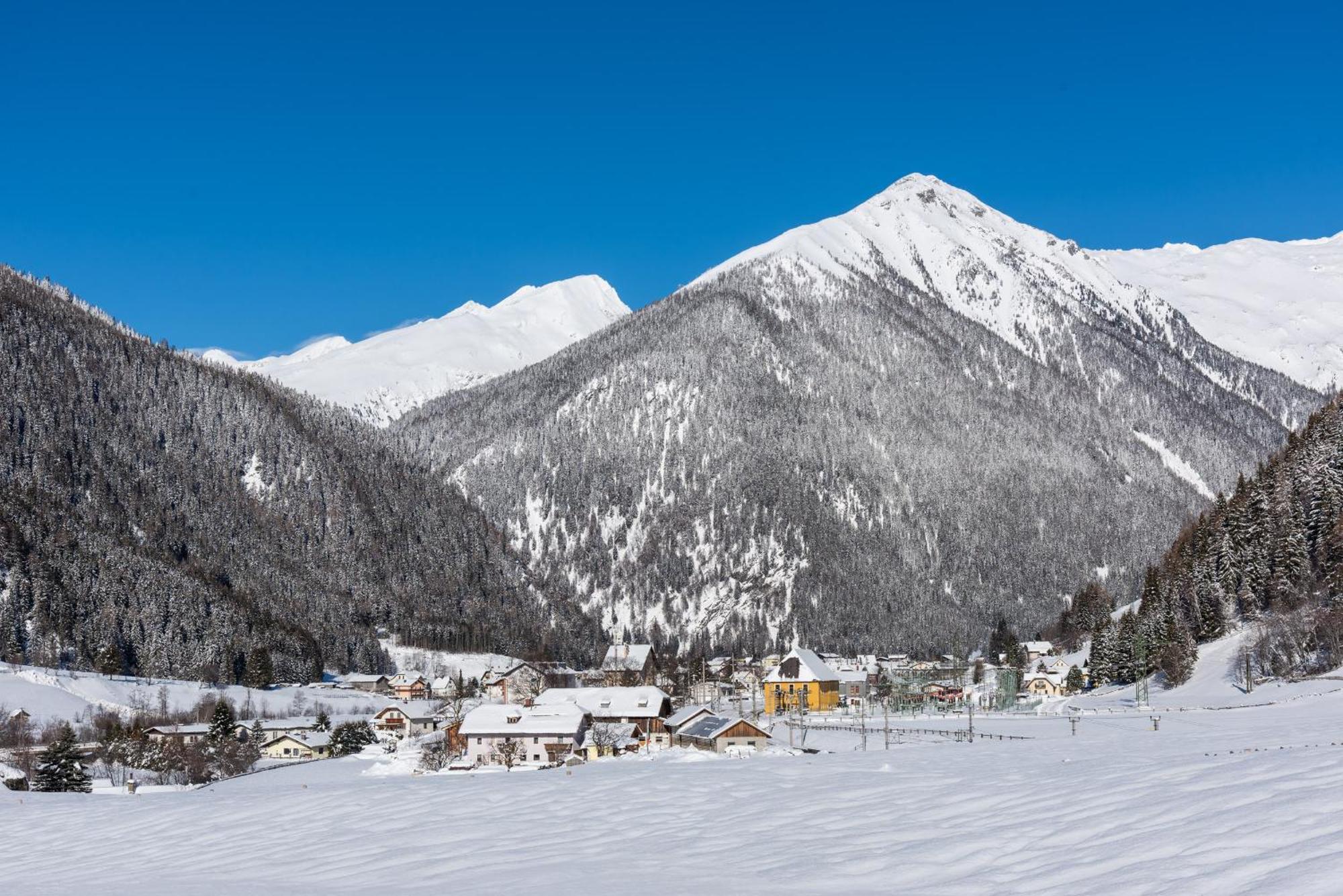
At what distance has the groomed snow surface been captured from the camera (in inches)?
597

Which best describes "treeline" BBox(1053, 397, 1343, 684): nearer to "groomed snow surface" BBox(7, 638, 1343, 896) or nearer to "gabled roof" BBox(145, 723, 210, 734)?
"groomed snow surface" BBox(7, 638, 1343, 896)

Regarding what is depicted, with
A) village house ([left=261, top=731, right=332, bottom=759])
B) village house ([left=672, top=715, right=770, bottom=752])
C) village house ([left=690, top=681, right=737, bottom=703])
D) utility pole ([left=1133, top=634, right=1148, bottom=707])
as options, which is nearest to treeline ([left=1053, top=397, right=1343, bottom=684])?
utility pole ([left=1133, top=634, right=1148, bottom=707])

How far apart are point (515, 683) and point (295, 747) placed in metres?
56.0

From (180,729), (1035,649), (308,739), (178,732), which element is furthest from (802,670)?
(1035,649)

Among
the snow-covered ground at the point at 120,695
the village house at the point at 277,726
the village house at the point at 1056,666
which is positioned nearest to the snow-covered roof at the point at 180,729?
the village house at the point at 277,726

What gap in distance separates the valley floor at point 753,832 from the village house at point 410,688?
425 feet

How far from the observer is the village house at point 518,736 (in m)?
82.9

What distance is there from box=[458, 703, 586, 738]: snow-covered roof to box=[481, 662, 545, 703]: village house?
2434 inches

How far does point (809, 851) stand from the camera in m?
Result: 19.0

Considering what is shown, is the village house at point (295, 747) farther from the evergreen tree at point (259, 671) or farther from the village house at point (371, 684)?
the village house at point (371, 684)

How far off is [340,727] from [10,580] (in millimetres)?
73922

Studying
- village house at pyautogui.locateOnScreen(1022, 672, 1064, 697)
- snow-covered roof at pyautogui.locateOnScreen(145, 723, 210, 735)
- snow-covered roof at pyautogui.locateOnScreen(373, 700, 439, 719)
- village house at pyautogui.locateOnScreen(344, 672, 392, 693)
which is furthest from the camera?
village house at pyautogui.locateOnScreen(344, 672, 392, 693)

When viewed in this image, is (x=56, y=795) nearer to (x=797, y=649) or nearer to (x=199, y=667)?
(x=797, y=649)

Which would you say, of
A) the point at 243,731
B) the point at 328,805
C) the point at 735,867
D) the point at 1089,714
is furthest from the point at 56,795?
the point at 243,731
